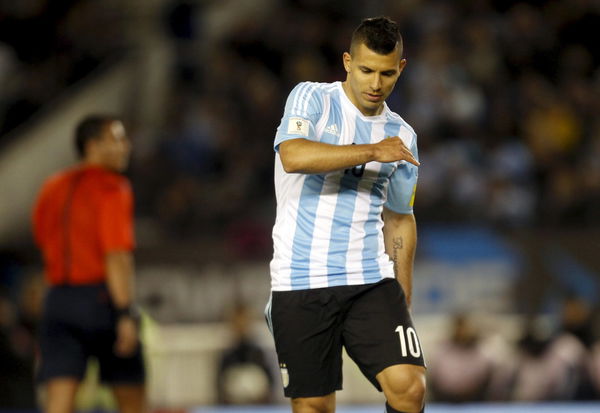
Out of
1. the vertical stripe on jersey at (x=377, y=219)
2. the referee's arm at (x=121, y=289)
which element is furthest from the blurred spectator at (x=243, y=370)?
the vertical stripe on jersey at (x=377, y=219)

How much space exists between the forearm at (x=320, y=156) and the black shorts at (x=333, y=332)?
0.58 metres

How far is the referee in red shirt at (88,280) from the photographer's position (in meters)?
6.03

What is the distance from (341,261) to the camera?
187 inches

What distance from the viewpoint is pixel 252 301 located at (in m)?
11.0

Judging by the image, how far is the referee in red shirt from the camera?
6027 millimetres

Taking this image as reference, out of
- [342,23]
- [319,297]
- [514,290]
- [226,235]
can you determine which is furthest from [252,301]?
[319,297]

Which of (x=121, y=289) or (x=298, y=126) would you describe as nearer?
(x=298, y=126)

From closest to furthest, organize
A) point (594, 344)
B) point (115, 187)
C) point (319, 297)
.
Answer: point (319, 297)
point (115, 187)
point (594, 344)

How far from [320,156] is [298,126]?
0.73 feet

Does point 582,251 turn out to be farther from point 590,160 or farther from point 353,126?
point 353,126

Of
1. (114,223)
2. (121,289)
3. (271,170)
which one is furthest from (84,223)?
(271,170)

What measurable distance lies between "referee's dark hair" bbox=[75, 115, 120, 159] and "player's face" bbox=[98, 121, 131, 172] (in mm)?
29

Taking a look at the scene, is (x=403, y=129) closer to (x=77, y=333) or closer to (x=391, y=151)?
(x=391, y=151)

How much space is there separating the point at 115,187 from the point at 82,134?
13.6 inches
